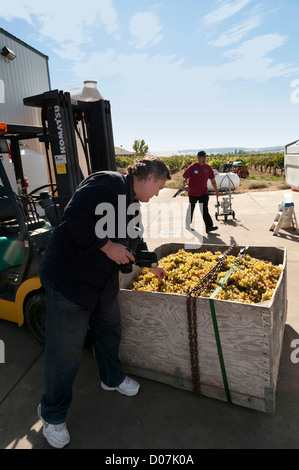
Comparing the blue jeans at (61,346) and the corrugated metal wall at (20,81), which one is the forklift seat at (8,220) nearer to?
the blue jeans at (61,346)

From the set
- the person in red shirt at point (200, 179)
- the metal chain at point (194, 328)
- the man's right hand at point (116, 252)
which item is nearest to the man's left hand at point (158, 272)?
the metal chain at point (194, 328)

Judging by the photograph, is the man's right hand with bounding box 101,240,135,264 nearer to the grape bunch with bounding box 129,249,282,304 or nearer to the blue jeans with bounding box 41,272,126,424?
the blue jeans with bounding box 41,272,126,424

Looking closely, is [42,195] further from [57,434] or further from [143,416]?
[143,416]

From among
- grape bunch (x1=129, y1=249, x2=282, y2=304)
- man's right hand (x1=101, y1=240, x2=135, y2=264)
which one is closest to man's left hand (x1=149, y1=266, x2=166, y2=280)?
grape bunch (x1=129, y1=249, x2=282, y2=304)

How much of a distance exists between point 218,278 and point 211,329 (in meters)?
0.67

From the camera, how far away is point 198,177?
26.7 ft

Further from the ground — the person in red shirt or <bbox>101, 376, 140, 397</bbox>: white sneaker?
the person in red shirt

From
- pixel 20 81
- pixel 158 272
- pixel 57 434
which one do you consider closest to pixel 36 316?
pixel 57 434

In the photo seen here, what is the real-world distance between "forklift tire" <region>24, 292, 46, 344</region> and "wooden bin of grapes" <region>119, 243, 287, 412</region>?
1.07m

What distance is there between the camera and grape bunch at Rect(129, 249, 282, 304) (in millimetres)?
2876

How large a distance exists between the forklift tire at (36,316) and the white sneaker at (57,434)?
4.29ft

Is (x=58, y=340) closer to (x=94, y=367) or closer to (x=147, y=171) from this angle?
(x=94, y=367)

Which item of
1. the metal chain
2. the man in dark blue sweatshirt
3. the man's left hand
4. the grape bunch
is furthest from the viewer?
the man's left hand

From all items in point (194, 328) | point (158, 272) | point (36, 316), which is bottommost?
point (36, 316)
